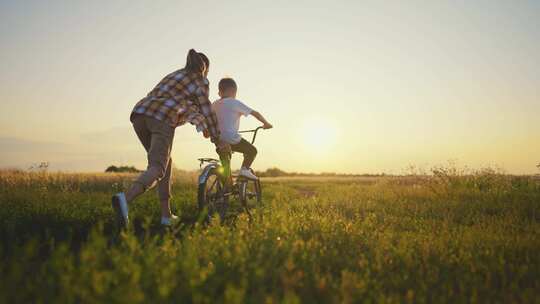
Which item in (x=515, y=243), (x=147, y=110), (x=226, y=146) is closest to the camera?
(x=515, y=243)

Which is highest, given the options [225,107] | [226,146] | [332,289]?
[225,107]

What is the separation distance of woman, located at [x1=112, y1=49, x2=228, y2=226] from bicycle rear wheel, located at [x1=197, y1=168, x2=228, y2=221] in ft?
1.94

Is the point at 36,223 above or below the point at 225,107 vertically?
below

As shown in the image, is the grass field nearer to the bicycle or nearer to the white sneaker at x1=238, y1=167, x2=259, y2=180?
the bicycle

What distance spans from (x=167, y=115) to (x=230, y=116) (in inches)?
62.7

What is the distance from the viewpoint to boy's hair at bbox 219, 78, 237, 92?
7.91 meters

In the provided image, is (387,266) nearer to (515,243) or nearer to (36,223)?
(515,243)

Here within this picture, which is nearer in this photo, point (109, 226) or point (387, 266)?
point (387, 266)

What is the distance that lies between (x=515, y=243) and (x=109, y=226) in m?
5.69

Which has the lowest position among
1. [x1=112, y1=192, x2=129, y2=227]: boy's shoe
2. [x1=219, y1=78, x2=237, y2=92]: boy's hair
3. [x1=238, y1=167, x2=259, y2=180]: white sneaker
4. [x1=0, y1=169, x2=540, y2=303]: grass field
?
[x1=0, y1=169, x2=540, y2=303]: grass field

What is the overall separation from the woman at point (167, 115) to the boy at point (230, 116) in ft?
2.77

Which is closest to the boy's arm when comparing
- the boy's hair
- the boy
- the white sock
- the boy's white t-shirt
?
the boy

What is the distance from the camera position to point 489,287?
362 cm

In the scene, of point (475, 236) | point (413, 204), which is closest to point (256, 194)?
point (413, 204)
